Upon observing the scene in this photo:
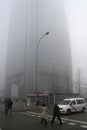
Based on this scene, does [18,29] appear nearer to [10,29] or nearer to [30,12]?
[10,29]

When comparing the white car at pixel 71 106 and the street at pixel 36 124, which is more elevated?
the white car at pixel 71 106

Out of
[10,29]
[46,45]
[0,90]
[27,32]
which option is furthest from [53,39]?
[0,90]

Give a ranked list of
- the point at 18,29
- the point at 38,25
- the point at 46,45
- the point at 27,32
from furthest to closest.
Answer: the point at 18,29 < the point at 46,45 < the point at 27,32 < the point at 38,25

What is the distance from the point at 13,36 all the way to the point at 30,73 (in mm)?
27152

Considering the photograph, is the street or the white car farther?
the white car

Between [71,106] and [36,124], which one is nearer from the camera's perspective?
[36,124]

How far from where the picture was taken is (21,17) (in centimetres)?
12381

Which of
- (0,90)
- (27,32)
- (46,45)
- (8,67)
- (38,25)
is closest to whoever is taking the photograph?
(38,25)

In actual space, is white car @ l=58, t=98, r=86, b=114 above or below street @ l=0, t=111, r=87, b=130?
above

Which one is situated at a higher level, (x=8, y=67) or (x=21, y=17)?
(x=21, y=17)

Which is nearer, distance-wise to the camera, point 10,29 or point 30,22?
point 30,22

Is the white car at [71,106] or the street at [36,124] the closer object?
the street at [36,124]

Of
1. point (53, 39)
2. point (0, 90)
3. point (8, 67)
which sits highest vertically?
point (53, 39)

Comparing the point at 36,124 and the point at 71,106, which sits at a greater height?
the point at 71,106
